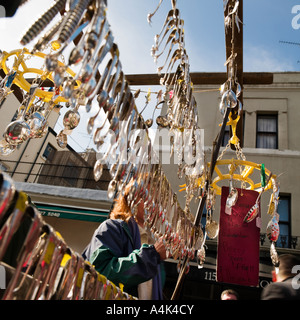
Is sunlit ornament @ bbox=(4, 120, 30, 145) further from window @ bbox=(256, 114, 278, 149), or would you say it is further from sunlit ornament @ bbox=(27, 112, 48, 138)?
window @ bbox=(256, 114, 278, 149)

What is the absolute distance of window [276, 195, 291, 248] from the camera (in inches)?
224

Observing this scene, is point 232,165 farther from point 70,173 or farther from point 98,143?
point 70,173

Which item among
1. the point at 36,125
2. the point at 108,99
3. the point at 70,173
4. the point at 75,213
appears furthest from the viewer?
the point at 70,173

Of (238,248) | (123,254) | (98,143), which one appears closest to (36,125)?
(123,254)

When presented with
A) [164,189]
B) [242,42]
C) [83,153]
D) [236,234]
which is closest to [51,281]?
[164,189]

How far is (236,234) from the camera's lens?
91.7 inches

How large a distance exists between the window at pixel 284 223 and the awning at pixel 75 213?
3.82 m

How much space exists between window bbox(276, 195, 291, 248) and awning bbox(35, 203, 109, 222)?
3.82 meters

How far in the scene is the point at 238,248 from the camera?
7.52ft

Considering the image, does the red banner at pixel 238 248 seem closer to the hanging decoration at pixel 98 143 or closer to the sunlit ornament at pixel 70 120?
the hanging decoration at pixel 98 143

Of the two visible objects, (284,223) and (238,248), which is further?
(284,223)

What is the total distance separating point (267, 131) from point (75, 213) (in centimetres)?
566

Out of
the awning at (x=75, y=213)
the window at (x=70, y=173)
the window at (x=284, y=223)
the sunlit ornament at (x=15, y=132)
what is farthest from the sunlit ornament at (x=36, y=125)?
the window at (x=70, y=173)
